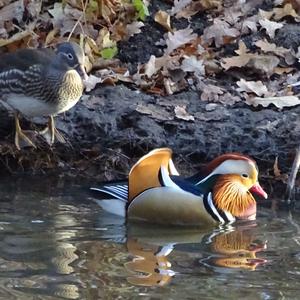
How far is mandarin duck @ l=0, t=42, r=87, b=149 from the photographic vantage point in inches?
277

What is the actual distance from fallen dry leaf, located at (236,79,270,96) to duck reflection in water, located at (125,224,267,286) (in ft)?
5.67

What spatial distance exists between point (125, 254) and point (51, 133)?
186 centimetres

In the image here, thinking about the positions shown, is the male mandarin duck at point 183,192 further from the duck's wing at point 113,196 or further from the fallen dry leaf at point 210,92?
the fallen dry leaf at point 210,92

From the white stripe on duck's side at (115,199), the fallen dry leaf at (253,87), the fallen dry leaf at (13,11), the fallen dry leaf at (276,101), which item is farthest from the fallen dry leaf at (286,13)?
the white stripe on duck's side at (115,199)

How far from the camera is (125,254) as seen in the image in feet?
18.0

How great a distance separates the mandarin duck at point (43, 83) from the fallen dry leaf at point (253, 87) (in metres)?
1.37

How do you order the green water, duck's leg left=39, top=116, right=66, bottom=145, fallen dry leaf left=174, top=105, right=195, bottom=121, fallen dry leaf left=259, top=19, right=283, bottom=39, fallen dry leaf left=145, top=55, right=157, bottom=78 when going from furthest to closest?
fallen dry leaf left=259, top=19, right=283, bottom=39, fallen dry leaf left=145, top=55, right=157, bottom=78, fallen dry leaf left=174, top=105, right=195, bottom=121, duck's leg left=39, top=116, right=66, bottom=145, the green water

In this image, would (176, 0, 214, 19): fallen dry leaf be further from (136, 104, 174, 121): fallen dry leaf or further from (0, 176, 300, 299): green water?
(0, 176, 300, 299): green water

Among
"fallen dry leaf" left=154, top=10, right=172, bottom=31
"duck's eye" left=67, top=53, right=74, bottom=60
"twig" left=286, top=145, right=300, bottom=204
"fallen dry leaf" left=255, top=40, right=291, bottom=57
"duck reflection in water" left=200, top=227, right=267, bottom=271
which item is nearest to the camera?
"duck reflection in water" left=200, top=227, right=267, bottom=271

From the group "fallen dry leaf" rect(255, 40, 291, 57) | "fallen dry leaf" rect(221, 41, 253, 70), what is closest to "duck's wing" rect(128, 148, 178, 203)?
"fallen dry leaf" rect(221, 41, 253, 70)

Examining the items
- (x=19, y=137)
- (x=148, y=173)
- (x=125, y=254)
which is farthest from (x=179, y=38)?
(x=125, y=254)

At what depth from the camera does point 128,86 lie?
7871 millimetres

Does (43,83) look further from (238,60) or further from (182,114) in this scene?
(238,60)

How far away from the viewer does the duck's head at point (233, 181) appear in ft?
21.0
